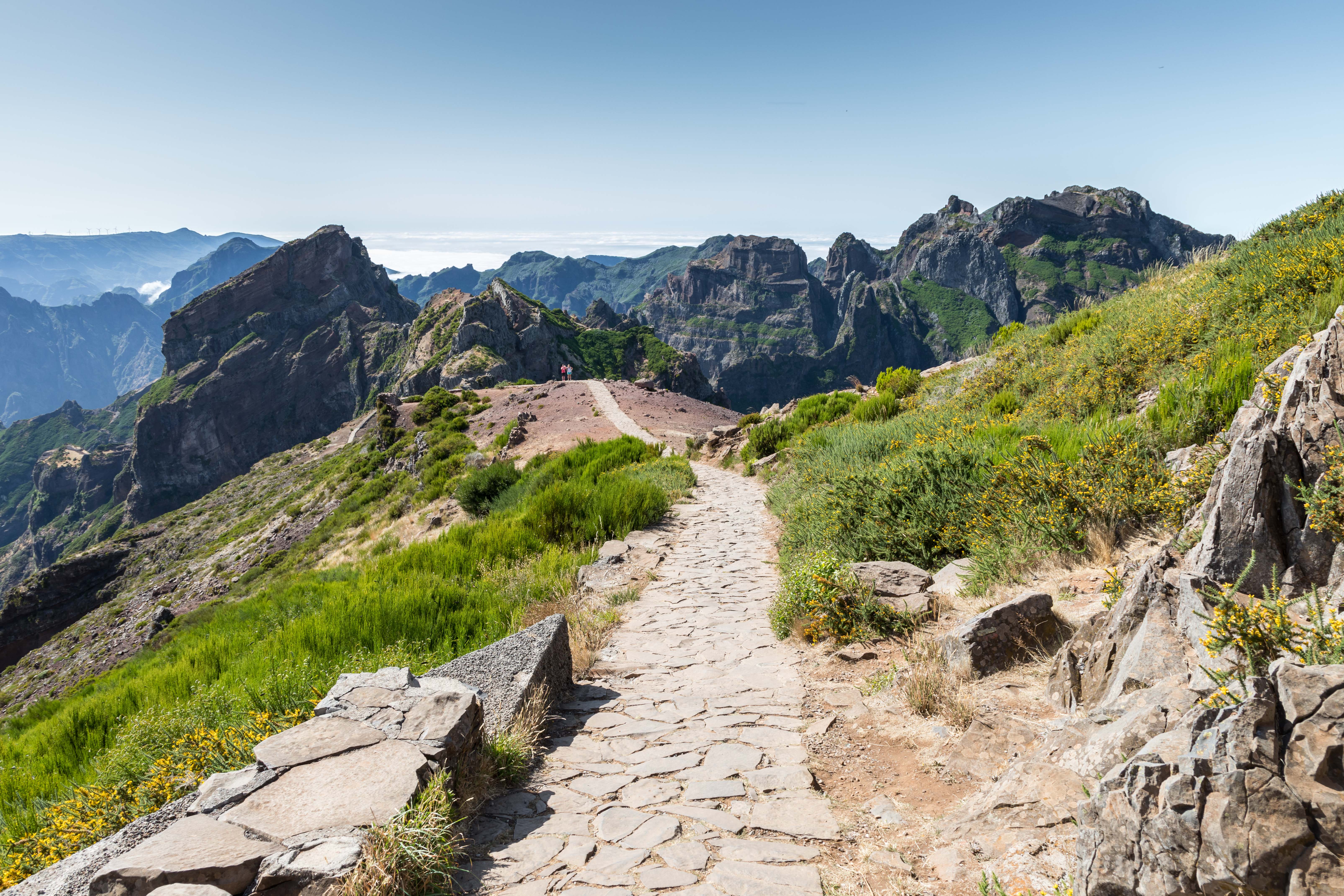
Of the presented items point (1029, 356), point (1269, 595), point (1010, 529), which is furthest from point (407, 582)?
point (1029, 356)

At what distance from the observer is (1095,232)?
188 metres

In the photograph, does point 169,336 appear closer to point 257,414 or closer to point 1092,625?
point 257,414

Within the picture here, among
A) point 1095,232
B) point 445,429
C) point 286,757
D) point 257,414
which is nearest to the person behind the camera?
point 286,757

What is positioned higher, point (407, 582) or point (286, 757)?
point (286, 757)

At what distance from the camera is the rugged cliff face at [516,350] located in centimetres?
7225

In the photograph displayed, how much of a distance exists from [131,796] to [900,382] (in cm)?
1860

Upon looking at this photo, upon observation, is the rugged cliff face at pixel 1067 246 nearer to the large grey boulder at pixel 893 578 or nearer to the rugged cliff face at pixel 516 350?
the rugged cliff face at pixel 516 350

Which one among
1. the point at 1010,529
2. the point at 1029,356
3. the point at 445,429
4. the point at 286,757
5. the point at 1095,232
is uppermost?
the point at 1095,232

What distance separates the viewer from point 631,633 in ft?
22.0

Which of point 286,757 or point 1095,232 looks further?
point 1095,232

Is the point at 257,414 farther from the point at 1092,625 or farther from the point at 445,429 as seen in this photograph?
the point at 1092,625

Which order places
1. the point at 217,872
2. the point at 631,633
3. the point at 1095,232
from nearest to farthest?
the point at 217,872 < the point at 631,633 < the point at 1095,232

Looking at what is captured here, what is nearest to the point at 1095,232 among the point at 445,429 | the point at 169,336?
the point at 445,429

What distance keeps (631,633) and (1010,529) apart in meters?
3.86
